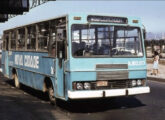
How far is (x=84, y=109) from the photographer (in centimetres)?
1037

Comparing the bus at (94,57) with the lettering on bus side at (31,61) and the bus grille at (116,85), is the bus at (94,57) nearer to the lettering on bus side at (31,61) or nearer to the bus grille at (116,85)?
the bus grille at (116,85)

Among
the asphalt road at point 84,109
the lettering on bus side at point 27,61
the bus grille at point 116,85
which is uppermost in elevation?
the lettering on bus side at point 27,61

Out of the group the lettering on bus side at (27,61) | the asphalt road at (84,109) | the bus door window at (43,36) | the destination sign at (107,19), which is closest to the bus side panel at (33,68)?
the lettering on bus side at (27,61)

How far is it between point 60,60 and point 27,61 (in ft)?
13.0

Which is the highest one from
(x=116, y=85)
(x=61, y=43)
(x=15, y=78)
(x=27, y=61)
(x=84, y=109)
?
(x=61, y=43)

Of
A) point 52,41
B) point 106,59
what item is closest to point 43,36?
point 52,41

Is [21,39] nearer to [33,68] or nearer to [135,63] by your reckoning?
[33,68]

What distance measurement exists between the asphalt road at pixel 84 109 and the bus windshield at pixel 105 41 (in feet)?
5.12

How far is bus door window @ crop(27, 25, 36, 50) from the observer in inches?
492

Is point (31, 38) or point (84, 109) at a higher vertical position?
point (31, 38)

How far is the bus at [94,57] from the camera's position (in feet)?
30.5

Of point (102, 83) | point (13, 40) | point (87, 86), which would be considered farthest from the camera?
point (13, 40)

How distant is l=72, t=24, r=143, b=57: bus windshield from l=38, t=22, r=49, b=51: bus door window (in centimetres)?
193

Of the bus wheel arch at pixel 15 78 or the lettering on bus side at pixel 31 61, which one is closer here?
the lettering on bus side at pixel 31 61
